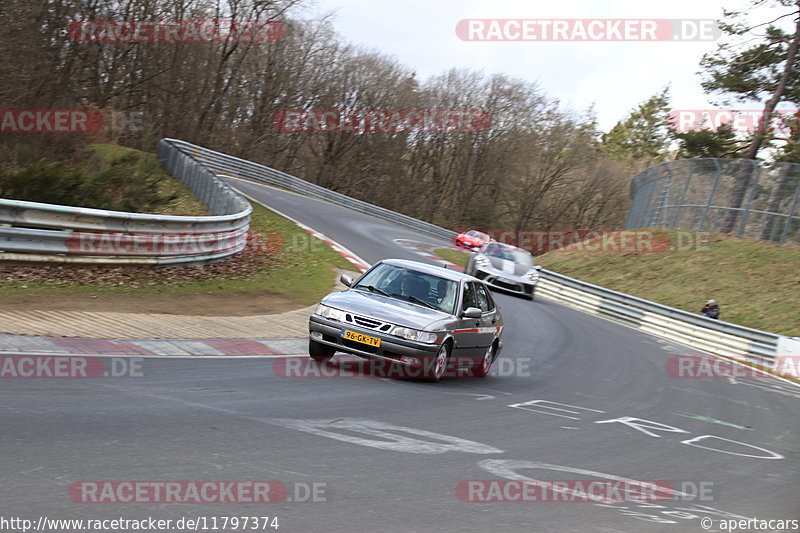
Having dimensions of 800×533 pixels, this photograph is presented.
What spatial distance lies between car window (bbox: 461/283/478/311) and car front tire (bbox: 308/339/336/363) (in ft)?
6.31

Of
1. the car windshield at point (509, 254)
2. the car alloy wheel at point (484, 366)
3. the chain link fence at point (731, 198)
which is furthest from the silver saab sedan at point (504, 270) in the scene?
the car alloy wheel at point (484, 366)

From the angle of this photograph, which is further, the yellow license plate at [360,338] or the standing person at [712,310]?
the standing person at [712,310]

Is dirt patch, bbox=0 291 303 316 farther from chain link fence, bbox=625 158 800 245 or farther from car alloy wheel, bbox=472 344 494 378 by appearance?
chain link fence, bbox=625 158 800 245

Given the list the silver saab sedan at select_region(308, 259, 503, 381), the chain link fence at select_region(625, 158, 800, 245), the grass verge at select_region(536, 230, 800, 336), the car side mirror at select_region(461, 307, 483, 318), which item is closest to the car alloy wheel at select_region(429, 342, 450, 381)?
the silver saab sedan at select_region(308, 259, 503, 381)

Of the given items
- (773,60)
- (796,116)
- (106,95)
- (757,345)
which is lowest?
(757,345)

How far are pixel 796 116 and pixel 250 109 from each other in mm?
36632

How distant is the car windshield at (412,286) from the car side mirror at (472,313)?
0.64ft

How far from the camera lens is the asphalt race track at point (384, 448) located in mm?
4871

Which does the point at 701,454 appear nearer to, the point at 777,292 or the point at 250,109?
the point at 777,292

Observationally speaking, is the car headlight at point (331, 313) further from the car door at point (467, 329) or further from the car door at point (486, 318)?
the car door at point (486, 318)

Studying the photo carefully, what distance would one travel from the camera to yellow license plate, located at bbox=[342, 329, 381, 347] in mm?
9539

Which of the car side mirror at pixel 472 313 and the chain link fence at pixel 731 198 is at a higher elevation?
the chain link fence at pixel 731 198

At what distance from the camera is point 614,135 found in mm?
123125

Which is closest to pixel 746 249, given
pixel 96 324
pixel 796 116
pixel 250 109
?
pixel 796 116
